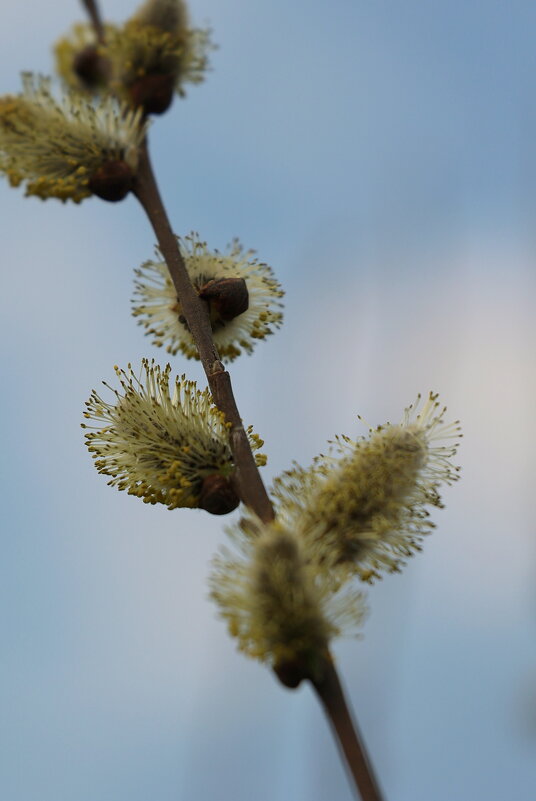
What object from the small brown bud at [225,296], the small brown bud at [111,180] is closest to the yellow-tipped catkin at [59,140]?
the small brown bud at [111,180]

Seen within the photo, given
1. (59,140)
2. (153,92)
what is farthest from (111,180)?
(153,92)

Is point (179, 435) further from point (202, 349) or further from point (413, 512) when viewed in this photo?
point (413, 512)

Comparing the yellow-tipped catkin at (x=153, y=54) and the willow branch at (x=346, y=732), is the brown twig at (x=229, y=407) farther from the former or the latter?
the yellow-tipped catkin at (x=153, y=54)

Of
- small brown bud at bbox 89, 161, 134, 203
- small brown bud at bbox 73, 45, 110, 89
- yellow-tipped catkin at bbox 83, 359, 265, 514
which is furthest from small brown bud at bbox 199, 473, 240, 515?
small brown bud at bbox 73, 45, 110, 89

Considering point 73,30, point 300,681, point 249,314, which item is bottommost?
point 300,681

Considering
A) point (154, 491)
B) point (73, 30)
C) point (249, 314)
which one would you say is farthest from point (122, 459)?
point (73, 30)

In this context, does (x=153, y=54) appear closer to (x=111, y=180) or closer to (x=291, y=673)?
(x=111, y=180)
